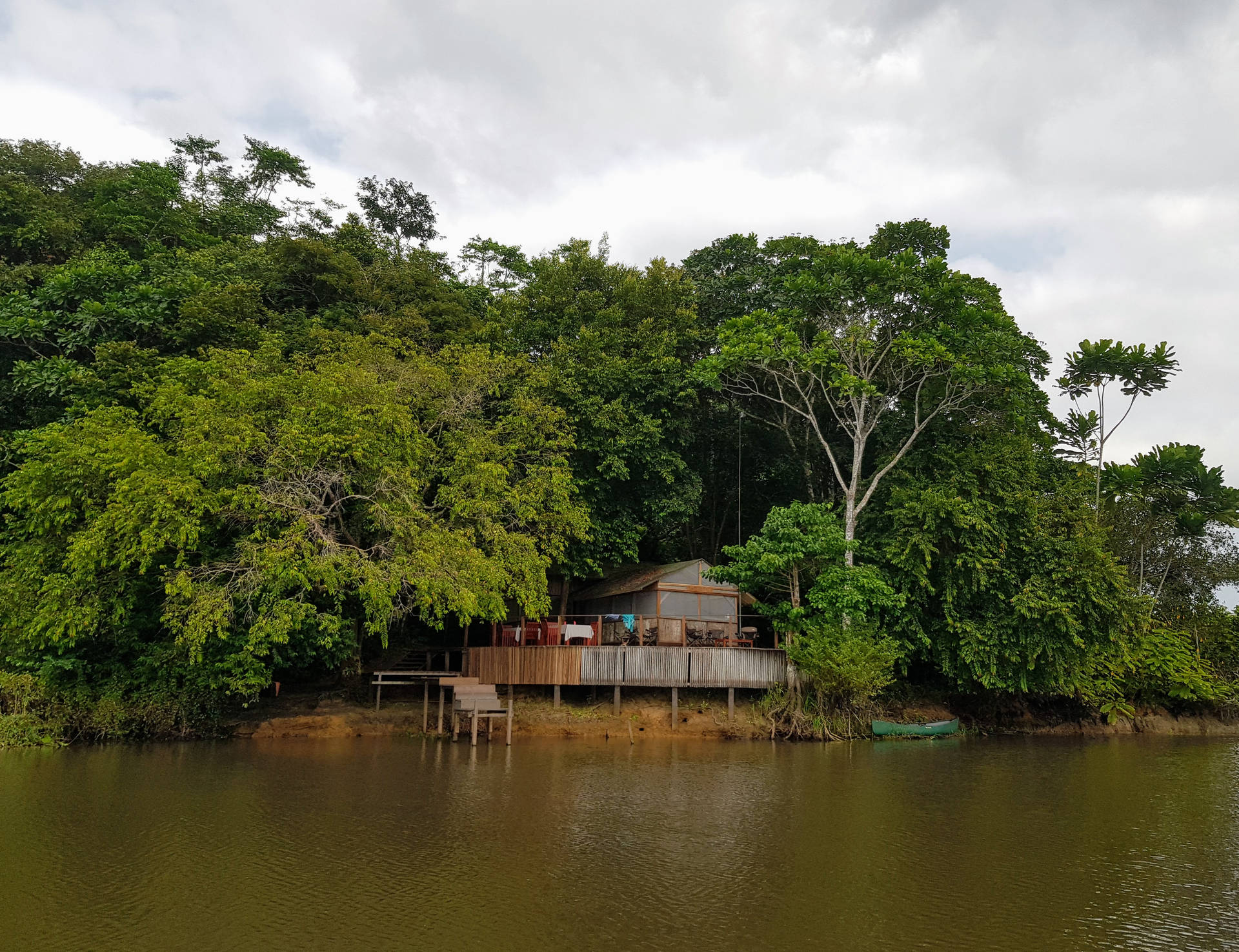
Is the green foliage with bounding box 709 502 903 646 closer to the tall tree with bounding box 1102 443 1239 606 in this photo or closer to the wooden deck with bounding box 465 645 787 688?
the wooden deck with bounding box 465 645 787 688

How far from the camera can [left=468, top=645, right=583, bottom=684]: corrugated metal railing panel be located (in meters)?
21.2

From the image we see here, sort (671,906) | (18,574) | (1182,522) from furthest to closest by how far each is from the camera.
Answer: (1182,522) → (18,574) → (671,906)

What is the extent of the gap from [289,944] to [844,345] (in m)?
21.1

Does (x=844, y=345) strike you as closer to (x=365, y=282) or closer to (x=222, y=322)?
(x=365, y=282)

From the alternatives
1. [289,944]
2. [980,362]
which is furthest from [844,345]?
[289,944]

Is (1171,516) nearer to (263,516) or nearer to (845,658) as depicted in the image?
(845,658)

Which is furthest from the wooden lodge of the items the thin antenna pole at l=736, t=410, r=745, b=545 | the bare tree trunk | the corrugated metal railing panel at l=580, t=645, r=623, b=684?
the thin antenna pole at l=736, t=410, r=745, b=545

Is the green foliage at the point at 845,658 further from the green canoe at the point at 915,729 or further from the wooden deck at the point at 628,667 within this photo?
the wooden deck at the point at 628,667

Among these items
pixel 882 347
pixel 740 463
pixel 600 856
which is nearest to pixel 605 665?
pixel 740 463

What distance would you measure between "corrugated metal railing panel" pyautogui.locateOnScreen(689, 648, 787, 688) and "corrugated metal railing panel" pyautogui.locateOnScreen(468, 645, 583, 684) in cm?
316

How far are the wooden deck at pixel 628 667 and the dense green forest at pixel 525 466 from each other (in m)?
1.33

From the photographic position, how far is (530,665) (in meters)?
21.5

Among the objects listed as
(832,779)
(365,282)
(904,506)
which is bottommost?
(832,779)

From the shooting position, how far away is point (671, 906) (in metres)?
7.95
